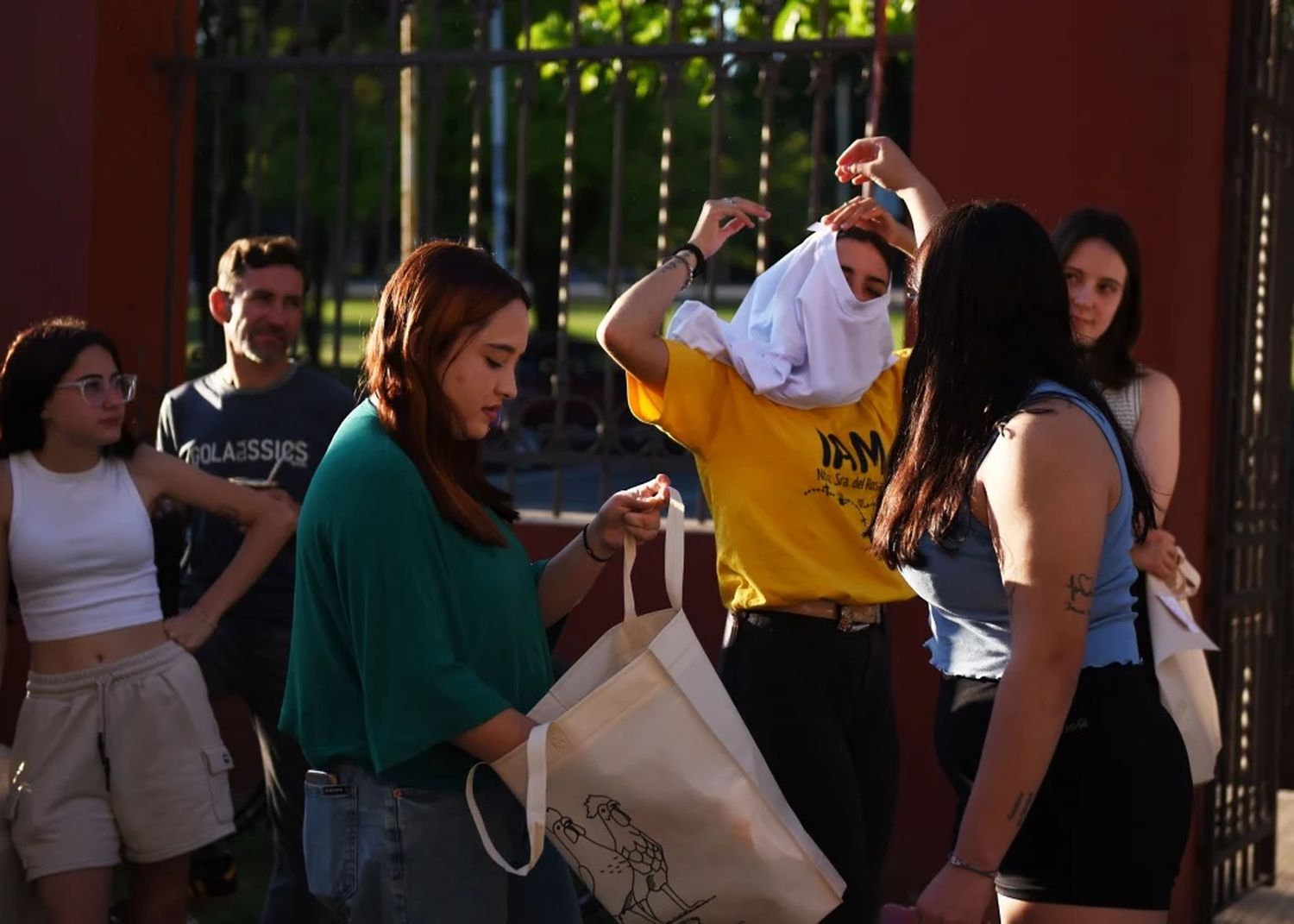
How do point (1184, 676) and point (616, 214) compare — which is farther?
point (616, 214)

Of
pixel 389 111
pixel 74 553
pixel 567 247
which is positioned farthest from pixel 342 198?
pixel 74 553

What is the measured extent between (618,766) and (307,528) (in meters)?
0.62

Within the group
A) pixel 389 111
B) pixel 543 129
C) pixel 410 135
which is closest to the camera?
pixel 389 111

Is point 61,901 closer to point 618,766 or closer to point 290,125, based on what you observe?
point 618,766

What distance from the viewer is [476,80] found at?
252 inches

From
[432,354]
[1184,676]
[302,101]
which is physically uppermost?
[302,101]

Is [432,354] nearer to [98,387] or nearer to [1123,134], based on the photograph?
[98,387]

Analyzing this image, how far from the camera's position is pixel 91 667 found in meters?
4.47

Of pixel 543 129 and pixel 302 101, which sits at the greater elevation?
pixel 543 129

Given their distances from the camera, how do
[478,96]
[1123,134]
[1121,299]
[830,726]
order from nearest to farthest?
[830,726], [1121,299], [1123,134], [478,96]

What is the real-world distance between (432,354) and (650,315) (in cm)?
110

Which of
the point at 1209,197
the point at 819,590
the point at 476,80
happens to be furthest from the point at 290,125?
the point at 819,590

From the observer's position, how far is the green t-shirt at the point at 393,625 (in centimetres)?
271

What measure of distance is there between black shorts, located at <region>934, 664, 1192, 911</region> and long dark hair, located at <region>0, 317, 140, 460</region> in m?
2.78
